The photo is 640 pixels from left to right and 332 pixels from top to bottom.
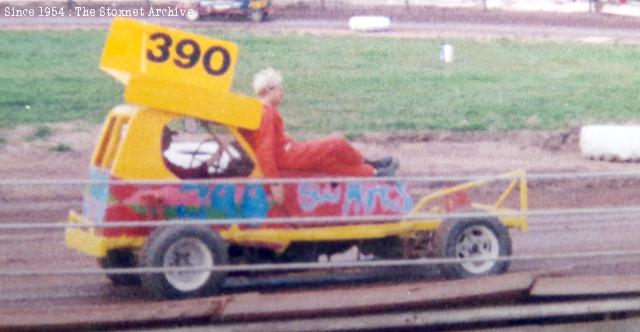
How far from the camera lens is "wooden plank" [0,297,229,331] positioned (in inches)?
240

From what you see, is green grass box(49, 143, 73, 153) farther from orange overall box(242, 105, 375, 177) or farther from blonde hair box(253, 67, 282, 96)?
orange overall box(242, 105, 375, 177)

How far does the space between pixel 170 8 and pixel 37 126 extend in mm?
22871

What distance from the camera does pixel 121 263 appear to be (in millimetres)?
8844

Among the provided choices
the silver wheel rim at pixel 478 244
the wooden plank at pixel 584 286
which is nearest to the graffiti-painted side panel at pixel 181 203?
the silver wheel rim at pixel 478 244

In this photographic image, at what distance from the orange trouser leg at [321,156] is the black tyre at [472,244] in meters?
0.83

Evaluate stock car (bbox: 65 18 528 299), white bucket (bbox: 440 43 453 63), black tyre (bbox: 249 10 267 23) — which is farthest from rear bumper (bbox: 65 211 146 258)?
black tyre (bbox: 249 10 267 23)

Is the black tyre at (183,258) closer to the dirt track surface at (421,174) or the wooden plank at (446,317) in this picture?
the dirt track surface at (421,174)

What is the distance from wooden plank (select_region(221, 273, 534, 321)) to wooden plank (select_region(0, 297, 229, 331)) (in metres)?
0.12

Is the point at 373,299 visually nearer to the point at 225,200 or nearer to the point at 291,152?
the point at 225,200

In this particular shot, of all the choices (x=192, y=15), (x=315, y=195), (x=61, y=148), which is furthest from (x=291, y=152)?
(x=192, y=15)

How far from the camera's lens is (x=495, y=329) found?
251 inches

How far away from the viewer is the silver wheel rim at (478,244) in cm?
905

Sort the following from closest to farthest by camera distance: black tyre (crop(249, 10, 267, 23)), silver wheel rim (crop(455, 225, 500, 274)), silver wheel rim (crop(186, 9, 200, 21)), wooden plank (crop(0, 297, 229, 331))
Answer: wooden plank (crop(0, 297, 229, 331)) < silver wheel rim (crop(455, 225, 500, 274)) < silver wheel rim (crop(186, 9, 200, 21)) < black tyre (crop(249, 10, 267, 23))

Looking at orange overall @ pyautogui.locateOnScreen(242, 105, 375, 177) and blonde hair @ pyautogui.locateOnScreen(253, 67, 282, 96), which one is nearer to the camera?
orange overall @ pyautogui.locateOnScreen(242, 105, 375, 177)
